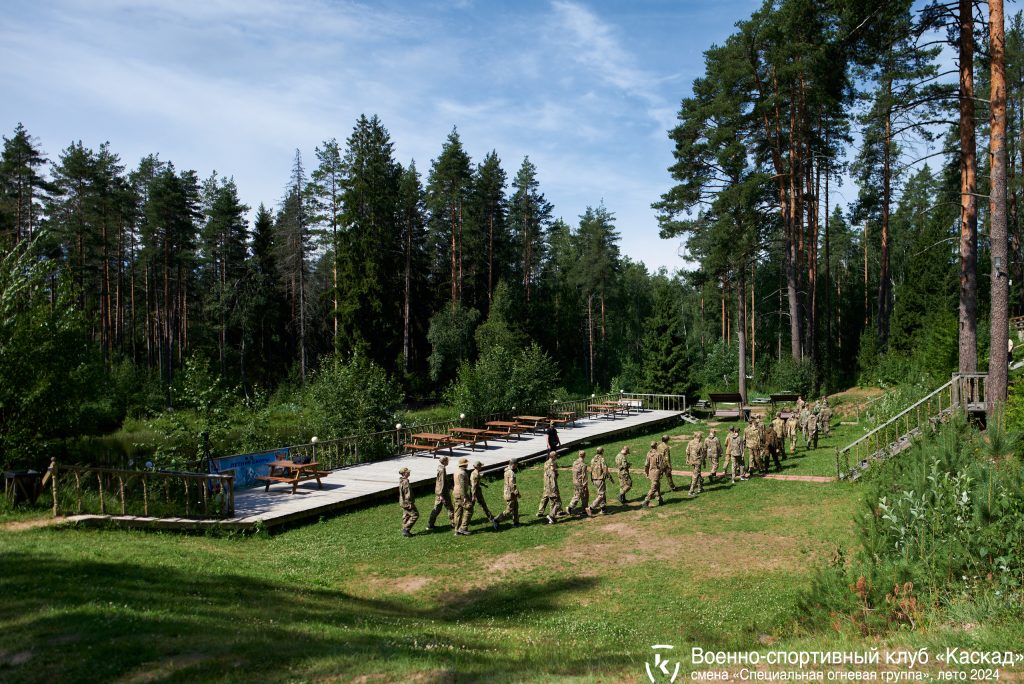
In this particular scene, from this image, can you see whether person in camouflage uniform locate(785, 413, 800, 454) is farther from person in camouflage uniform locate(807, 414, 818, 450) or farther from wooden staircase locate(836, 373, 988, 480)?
wooden staircase locate(836, 373, 988, 480)

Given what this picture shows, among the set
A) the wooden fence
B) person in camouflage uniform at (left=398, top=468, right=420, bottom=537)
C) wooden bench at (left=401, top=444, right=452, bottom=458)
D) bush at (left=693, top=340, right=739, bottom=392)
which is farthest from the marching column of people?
bush at (left=693, top=340, right=739, bottom=392)

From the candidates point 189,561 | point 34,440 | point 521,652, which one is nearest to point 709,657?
point 521,652

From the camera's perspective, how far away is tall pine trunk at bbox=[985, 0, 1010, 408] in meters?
15.6

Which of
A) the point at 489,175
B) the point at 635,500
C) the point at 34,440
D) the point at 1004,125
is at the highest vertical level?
the point at 489,175

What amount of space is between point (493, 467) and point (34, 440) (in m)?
11.8

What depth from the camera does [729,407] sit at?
113 feet

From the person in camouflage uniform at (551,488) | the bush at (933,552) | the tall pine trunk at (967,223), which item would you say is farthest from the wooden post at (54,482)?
the tall pine trunk at (967,223)

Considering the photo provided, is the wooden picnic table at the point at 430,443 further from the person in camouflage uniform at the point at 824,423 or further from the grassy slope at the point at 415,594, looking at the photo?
the person in camouflage uniform at the point at 824,423

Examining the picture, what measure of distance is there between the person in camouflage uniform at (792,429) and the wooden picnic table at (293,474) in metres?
14.7

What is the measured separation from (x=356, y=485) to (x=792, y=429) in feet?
46.4

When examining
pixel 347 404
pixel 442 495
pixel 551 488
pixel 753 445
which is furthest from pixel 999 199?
pixel 347 404

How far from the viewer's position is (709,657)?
7.11 metres

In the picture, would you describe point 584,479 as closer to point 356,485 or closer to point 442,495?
point 442,495

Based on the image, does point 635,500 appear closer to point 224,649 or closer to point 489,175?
point 224,649
